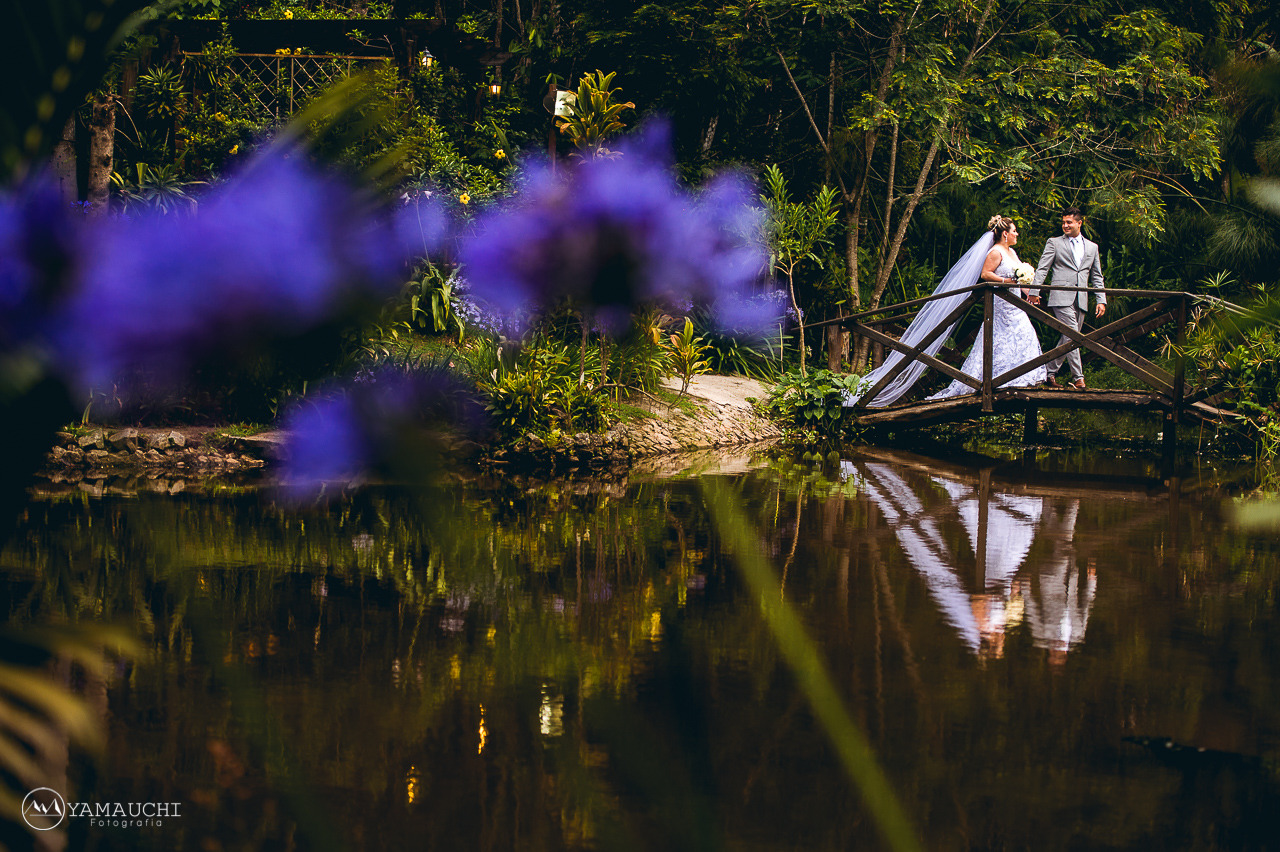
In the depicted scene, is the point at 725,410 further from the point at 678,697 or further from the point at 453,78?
the point at 678,697

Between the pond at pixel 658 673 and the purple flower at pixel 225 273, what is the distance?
0.07m

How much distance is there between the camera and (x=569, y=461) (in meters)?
8.03

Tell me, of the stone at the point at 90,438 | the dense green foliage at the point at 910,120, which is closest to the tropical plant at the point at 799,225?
the dense green foliage at the point at 910,120

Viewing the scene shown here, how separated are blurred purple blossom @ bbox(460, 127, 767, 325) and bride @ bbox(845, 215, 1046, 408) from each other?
8391 mm

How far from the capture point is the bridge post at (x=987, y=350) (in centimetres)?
835

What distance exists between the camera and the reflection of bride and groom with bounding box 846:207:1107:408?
28.6ft

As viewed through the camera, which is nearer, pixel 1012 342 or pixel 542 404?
pixel 542 404

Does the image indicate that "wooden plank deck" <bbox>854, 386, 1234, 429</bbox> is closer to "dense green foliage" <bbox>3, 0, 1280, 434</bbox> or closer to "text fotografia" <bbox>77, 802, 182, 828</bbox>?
"dense green foliage" <bbox>3, 0, 1280, 434</bbox>

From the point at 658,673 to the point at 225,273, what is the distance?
3.12 metres

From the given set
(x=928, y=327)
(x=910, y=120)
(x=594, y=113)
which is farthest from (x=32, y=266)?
(x=910, y=120)

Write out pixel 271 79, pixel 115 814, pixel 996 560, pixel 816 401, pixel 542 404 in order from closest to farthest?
pixel 115 814
pixel 996 560
pixel 542 404
pixel 816 401
pixel 271 79

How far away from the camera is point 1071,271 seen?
875 centimetres

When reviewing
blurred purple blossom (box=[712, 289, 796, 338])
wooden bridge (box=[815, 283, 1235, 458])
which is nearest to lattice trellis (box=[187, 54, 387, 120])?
wooden bridge (box=[815, 283, 1235, 458])

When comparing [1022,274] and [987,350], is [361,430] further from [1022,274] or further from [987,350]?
[1022,274]
